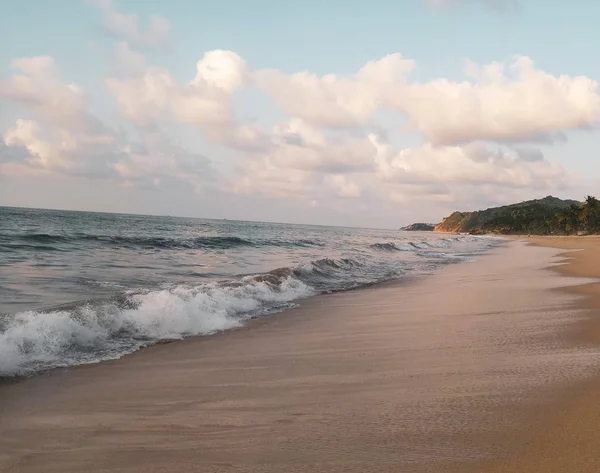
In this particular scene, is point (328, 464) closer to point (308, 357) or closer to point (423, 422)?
point (423, 422)

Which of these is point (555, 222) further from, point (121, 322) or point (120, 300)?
point (121, 322)

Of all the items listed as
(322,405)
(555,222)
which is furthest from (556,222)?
(322,405)

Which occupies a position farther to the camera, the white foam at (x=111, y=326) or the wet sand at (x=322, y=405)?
the white foam at (x=111, y=326)

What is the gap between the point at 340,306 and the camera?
10453mm

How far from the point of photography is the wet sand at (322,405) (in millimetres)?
3029

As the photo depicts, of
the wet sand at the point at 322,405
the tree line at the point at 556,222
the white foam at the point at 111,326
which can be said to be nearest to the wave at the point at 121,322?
the white foam at the point at 111,326

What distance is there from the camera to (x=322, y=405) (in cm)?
398

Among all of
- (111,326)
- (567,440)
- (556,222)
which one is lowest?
(111,326)

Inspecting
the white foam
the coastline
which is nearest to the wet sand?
the coastline

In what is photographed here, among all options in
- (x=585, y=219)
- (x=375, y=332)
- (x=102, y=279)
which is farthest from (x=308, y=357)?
(x=585, y=219)

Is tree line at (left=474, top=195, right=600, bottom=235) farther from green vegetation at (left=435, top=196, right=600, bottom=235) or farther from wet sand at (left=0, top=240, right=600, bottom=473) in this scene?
wet sand at (left=0, top=240, right=600, bottom=473)

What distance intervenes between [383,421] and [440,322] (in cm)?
466

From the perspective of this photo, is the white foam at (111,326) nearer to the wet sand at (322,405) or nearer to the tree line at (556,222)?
the wet sand at (322,405)

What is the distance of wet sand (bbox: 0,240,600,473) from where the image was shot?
3.03 m
